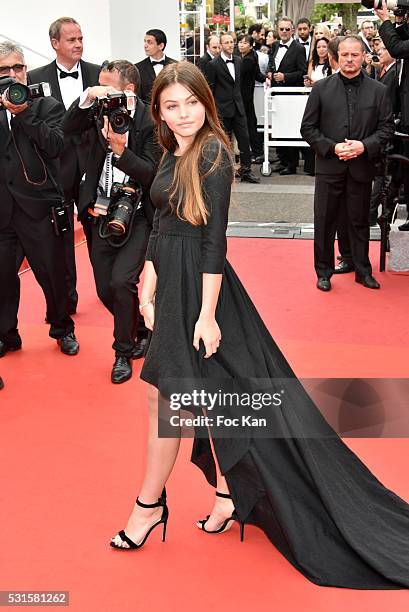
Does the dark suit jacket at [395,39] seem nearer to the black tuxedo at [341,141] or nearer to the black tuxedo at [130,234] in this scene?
the black tuxedo at [341,141]

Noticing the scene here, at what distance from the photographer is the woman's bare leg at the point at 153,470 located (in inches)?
115

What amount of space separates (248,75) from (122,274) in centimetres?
792

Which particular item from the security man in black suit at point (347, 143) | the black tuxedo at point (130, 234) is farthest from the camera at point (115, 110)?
the security man in black suit at point (347, 143)

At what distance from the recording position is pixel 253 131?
12.4m

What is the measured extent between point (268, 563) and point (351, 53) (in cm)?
407

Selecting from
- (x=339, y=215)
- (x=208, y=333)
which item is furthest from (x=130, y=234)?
(x=339, y=215)

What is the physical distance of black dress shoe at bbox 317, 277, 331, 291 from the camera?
6.33m

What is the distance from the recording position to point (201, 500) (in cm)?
346

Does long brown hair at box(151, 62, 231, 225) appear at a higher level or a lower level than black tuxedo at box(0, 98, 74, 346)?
higher

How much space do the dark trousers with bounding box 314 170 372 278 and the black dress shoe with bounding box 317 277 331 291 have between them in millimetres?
→ 36

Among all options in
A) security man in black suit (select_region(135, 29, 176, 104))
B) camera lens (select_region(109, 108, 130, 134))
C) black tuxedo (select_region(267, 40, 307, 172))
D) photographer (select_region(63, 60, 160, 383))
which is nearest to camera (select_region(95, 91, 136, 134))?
camera lens (select_region(109, 108, 130, 134))

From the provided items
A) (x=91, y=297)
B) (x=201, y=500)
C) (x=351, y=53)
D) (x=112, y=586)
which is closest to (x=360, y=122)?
(x=351, y=53)

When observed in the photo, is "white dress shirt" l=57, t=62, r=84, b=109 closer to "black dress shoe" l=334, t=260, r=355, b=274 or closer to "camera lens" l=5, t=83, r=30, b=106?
"camera lens" l=5, t=83, r=30, b=106

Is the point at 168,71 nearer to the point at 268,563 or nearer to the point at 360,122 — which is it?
the point at 268,563
